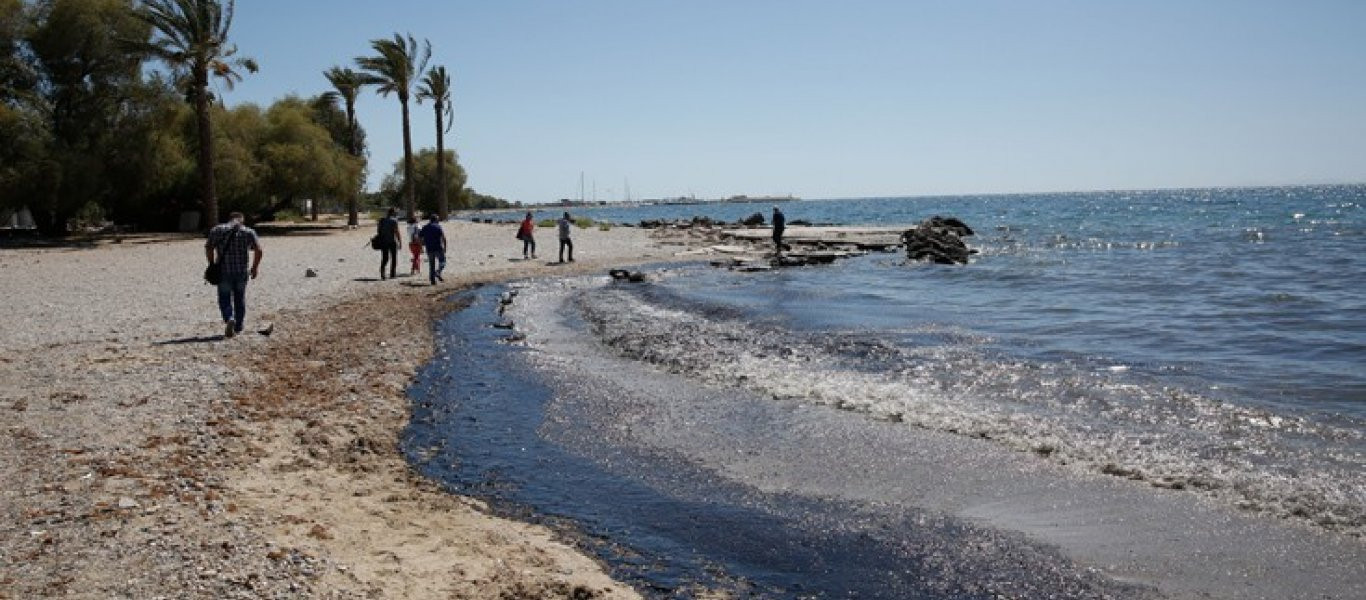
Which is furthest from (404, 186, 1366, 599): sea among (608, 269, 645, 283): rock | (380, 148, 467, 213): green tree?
(380, 148, 467, 213): green tree

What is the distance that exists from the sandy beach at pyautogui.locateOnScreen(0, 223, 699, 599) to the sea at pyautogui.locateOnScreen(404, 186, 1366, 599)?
58 cm

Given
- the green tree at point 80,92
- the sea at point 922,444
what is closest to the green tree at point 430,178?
the green tree at point 80,92

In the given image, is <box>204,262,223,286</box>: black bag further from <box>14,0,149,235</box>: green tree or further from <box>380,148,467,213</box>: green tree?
<box>380,148,467,213</box>: green tree

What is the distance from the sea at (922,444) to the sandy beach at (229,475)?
1.91ft

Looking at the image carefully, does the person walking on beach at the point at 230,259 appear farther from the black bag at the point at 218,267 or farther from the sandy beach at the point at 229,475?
the sandy beach at the point at 229,475

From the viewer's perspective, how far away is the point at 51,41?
3491cm

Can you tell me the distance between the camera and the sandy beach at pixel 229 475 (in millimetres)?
4836

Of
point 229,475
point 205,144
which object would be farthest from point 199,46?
point 229,475

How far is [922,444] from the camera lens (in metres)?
8.45

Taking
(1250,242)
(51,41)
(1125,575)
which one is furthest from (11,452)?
(1250,242)

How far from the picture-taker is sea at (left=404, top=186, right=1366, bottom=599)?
566 centimetres

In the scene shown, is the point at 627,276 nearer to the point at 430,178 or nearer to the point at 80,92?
the point at 80,92

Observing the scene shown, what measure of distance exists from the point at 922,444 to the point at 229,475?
19.0 ft

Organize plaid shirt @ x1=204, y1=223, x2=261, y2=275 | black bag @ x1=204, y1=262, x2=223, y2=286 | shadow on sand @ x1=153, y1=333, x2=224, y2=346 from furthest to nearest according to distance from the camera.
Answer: plaid shirt @ x1=204, y1=223, x2=261, y2=275
black bag @ x1=204, y1=262, x2=223, y2=286
shadow on sand @ x1=153, y1=333, x2=224, y2=346
